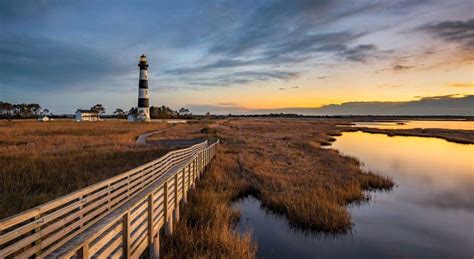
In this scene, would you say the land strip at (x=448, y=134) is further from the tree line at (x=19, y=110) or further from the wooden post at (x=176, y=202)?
the tree line at (x=19, y=110)

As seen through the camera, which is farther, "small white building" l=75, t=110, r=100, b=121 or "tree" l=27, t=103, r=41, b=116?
"tree" l=27, t=103, r=41, b=116

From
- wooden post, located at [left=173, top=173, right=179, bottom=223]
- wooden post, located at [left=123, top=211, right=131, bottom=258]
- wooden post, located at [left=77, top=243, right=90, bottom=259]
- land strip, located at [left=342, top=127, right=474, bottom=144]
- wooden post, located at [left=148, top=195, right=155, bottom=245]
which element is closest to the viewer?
wooden post, located at [left=77, top=243, right=90, bottom=259]

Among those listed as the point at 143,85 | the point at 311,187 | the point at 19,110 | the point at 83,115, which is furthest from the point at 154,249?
the point at 19,110

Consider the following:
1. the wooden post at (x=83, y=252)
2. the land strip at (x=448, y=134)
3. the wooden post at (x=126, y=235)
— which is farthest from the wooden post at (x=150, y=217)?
the land strip at (x=448, y=134)

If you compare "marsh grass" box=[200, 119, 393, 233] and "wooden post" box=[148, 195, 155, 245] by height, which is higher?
"wooden post" box=[148, 195, 155, 245]

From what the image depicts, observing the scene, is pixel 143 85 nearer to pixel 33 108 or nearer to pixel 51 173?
pixel 51 173

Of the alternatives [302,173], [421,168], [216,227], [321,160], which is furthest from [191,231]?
[421,168]

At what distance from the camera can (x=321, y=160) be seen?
21109mm

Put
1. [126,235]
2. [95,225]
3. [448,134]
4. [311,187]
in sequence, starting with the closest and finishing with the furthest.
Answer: [95,225] < [126,235] < [311,187] < [448,134]

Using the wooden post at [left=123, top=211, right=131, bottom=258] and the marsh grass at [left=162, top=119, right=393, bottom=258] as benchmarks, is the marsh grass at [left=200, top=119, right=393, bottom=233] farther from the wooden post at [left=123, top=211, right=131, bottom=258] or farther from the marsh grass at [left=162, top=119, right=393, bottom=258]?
the wooden post at [left=123, top=211, right=131, bottom=258]

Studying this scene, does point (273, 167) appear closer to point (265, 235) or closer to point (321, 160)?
point (321, 160)

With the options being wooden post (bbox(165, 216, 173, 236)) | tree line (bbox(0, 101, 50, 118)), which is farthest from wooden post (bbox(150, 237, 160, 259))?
tree line (bbox(0, 101, 50, 118))

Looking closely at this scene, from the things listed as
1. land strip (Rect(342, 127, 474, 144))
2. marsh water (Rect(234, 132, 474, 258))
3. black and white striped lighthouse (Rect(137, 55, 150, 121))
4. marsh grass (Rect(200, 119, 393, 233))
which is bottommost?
marsh water (Rect(234, 132, 474, 258))

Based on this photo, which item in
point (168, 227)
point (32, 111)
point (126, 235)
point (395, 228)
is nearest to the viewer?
point (126, 235)
